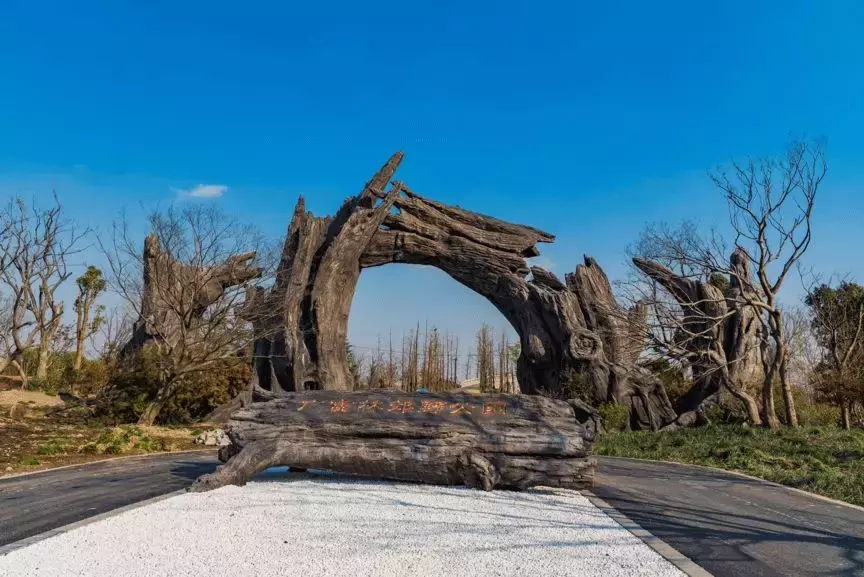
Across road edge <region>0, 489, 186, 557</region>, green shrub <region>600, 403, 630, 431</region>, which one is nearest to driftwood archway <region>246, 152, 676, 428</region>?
green shrub <region>600, 403, 630, 431</region>

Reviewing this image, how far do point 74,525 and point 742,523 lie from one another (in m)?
5.21

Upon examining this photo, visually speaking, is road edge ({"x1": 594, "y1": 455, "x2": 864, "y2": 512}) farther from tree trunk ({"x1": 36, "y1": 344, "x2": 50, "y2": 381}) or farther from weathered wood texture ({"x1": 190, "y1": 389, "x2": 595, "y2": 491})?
tree trunk ({"x1": 36, "y1": 344, "x2": 50, "y2": 381})

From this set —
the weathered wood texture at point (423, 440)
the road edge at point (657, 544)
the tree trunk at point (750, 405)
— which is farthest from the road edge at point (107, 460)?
the tree trunk at point (750, 405)

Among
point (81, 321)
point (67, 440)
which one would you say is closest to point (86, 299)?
point (81, 321)

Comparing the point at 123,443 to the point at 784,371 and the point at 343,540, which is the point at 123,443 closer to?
the point at 343,540

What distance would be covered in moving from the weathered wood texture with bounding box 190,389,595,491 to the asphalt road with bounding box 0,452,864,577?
0.69 metres

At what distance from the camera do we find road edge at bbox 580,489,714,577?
3.69 m

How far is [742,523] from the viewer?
16.6ft

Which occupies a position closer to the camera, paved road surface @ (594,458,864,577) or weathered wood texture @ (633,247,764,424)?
paved road surface @ (594,458,864,577)

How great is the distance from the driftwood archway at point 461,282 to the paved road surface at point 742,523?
6.20 m

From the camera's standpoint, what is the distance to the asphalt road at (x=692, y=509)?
4.07 meters

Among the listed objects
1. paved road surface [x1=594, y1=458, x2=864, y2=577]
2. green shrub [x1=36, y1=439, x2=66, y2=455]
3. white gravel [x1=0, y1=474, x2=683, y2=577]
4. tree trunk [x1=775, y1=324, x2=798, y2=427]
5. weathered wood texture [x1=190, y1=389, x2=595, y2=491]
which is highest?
tree trunk [x1=775, y1=324, x2=798, y2=427]

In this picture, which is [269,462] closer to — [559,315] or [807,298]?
[559,315]

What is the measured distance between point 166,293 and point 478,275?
23.7 feet
